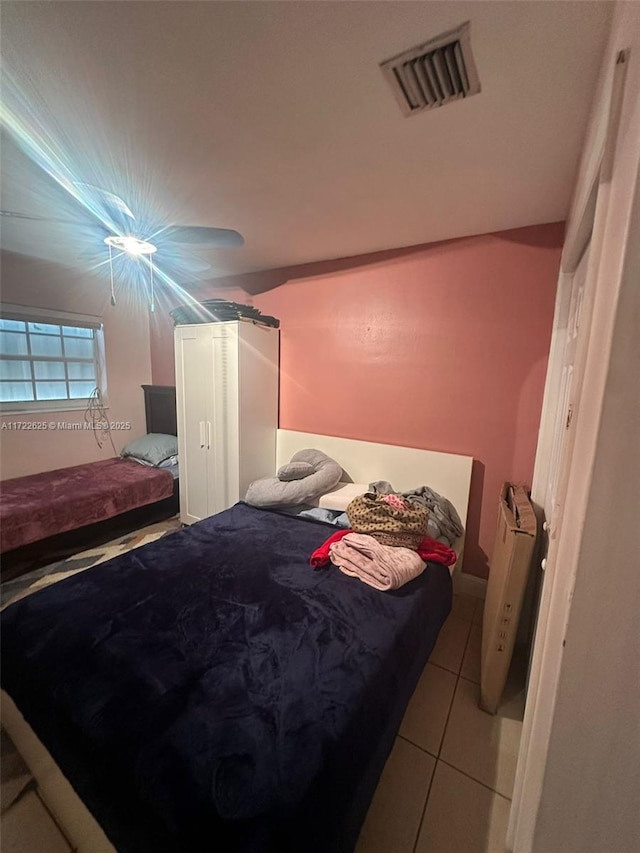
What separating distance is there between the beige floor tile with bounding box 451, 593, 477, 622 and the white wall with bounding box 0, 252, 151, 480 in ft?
12.7

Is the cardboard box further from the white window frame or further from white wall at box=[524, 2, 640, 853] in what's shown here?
the white window frame

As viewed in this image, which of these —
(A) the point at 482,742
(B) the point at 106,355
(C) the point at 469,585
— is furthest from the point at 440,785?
(B) the point at 106,355

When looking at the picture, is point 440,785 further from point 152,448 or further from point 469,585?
point 152,448

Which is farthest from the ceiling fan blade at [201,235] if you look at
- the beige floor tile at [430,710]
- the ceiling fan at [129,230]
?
the beige floor tile at [430,710]

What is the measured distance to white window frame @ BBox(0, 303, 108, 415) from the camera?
3.07m

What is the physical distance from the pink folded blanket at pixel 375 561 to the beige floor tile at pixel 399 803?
64cm

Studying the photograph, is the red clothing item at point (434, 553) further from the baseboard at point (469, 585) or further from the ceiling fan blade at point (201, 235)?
the ceiling fan blade at point (201, 235)

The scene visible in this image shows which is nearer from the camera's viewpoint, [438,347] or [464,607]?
[464,607]

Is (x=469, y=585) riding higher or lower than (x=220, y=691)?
lower

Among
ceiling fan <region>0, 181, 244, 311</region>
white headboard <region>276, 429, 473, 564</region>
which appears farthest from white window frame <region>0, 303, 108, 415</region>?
white headboard <region>276, 429, 473, 564</region>

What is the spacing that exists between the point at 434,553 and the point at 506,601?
1.28 ft

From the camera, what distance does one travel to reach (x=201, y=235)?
2.14 meters

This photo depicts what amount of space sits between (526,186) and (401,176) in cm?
63

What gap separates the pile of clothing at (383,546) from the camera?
5.16ft
